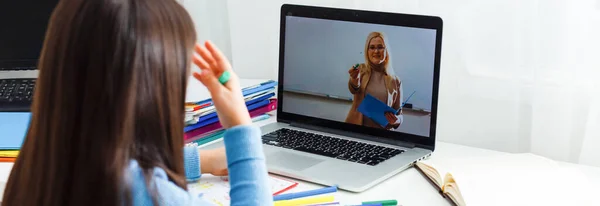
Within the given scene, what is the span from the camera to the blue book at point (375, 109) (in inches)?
59.2

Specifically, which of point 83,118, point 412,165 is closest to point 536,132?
point 412,165

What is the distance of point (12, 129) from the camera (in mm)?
1514

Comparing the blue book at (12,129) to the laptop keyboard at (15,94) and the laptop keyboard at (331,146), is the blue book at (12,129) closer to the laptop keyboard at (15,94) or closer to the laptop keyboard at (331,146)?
the laptop keyboard at (15,94)

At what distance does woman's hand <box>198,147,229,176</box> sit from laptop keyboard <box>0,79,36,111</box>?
531mm

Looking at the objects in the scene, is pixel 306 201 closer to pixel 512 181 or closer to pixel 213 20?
pixel 512 181

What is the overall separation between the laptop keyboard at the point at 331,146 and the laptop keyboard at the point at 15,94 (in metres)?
0.54

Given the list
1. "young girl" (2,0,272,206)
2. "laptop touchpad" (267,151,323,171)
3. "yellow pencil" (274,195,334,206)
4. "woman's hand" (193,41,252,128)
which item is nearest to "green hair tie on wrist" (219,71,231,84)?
"woman's hand" (193,41,252,128)

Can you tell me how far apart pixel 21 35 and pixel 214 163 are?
2.33ft

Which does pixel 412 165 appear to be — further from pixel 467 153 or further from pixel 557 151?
pixel 557 151

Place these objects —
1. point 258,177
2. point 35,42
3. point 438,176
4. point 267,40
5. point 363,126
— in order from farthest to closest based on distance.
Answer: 1. point 267,40
2. point 35,42
3. point 363,126
4. point 438,176
5. point 258,177

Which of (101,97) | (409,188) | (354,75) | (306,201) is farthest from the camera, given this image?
Answer: (354,75)

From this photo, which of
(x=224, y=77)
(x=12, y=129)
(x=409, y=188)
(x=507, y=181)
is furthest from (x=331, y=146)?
(x=12, y=129)

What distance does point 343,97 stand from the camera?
1.56 m

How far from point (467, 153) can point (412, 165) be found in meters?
0.15
